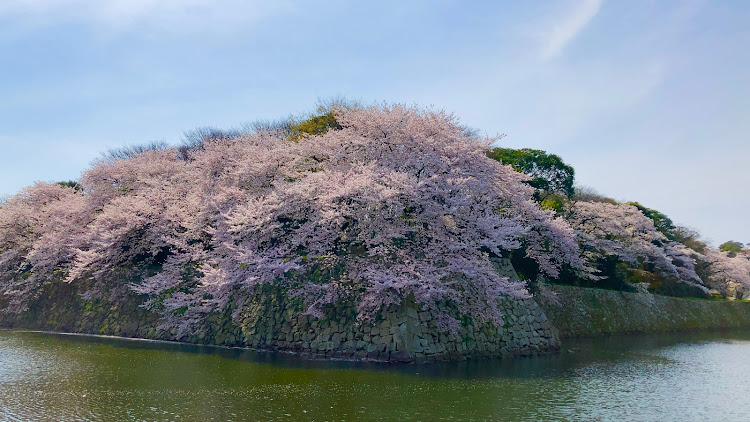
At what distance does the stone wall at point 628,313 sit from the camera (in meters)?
36.1

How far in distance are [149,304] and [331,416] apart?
68.4 ft

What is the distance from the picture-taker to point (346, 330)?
2317 cm

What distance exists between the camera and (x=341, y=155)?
25.8 m

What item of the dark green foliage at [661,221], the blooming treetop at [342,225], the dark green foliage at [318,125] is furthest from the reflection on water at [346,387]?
the dark green foliage at [661,221]

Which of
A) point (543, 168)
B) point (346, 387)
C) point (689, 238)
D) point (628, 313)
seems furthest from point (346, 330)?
point (689, 238)

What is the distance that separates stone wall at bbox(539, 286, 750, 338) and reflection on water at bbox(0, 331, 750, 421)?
10301mm

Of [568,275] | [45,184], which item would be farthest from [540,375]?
[45,184]

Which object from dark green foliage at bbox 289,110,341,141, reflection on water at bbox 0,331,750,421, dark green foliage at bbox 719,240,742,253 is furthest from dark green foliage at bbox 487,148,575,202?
dark green foliage at bbox 719,240,742,253

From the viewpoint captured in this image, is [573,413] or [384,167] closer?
[573,413]

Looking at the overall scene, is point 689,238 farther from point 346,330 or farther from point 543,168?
point 346,330

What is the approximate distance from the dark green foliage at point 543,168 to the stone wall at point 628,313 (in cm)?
809

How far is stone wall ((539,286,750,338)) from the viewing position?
36.1 metres

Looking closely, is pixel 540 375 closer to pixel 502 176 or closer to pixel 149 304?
pixel 502 176

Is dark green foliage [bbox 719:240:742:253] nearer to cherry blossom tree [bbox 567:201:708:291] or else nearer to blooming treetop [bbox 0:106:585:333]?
cherry blossom tree [bbox 567:201:708:291]
